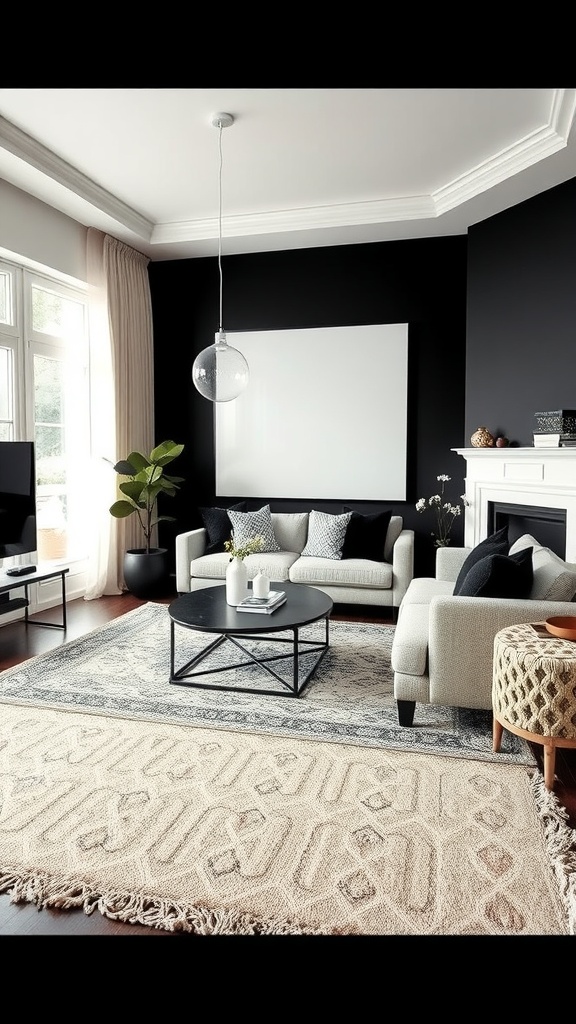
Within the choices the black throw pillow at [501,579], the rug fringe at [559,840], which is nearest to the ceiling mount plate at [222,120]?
the black throw pillow at [501,579]

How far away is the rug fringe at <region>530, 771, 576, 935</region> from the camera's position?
5.61 feet

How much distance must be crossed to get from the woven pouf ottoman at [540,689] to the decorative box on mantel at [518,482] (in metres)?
1.77

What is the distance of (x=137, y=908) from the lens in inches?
65.4

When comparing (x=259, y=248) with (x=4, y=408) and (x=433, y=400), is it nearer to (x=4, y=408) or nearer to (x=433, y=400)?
(x=433, y=400)

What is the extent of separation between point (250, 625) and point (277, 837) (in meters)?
1.21

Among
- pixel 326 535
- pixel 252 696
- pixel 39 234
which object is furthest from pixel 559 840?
pixel 39 234

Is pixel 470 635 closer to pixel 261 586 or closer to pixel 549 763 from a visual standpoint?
pixel 549 763

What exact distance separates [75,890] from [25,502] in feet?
9.65

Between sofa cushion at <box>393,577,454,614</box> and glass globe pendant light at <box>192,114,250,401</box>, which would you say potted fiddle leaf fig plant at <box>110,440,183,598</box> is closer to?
glass globe pendant light at <box>192,114,250,401</box>

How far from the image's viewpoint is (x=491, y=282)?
4.65 metres

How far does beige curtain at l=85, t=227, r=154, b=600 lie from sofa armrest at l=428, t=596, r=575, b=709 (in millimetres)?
3432

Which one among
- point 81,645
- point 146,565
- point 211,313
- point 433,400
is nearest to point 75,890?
point 81,645

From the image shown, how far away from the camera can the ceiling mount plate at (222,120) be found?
11.2 ft

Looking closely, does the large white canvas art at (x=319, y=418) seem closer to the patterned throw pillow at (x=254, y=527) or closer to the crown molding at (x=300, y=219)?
the patterned throw pillow at (x=254, y=527)
